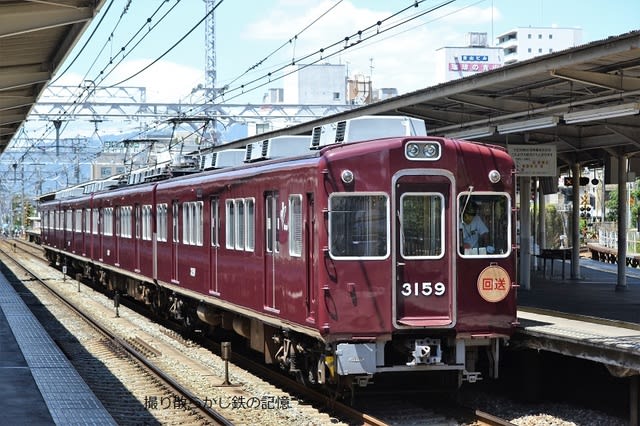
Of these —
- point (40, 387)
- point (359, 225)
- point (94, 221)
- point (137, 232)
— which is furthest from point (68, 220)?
point (359, 225)

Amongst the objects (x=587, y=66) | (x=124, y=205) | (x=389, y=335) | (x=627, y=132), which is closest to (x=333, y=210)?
(x=389, y=335)

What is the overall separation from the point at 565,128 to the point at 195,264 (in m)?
6.50

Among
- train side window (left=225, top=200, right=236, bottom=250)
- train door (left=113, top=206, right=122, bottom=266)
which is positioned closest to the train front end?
train side window (left=225, top=200, right=236, bottom=250)

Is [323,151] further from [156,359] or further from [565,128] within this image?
[565,128]

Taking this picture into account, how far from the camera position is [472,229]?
1012cm

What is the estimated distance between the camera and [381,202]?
983 cm

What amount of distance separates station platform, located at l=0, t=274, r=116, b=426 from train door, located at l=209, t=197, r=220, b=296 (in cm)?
227

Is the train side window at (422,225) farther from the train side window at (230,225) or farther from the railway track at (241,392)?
the train side window at (230,225)

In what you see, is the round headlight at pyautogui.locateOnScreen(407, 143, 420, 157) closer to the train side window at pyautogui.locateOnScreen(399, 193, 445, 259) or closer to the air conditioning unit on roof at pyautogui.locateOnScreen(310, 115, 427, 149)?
the train side window at pyautogui.locateOnScreen(399, 193, 445, 259)

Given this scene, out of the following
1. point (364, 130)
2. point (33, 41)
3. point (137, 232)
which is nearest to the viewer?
point (364, 130)

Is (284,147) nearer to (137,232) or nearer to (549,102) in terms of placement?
(549,102)

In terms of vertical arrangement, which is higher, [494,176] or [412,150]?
[412,150]

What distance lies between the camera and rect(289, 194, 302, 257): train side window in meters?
10.3

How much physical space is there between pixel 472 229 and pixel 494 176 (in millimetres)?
599
